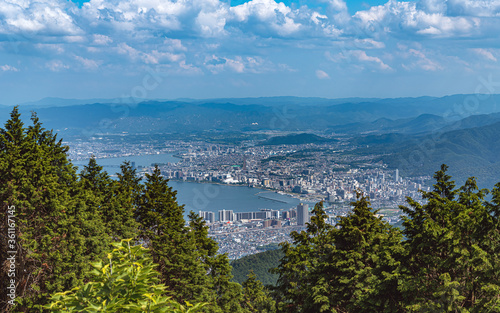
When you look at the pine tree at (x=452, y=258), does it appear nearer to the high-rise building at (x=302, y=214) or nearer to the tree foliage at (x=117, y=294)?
the tree foliage at (x=117, y=294)

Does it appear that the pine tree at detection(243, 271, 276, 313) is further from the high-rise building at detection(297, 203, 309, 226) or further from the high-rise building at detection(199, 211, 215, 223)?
the high-rise building at detection(199, 211, 215, 223)

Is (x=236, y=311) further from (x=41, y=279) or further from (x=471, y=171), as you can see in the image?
(x=471, y=171)

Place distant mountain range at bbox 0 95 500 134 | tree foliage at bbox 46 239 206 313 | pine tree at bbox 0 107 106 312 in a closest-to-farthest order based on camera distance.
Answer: tree foliage at bbox 46 239 206 313 → pine tree at bbox 0 107 106 312 → distant mountain range at bbox 0 95 500 134

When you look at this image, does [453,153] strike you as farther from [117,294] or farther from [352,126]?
[117,294]

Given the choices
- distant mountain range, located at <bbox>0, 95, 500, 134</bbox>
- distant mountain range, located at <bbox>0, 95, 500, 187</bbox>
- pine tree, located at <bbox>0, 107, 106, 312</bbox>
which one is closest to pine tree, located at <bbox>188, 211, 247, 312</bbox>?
pine tree, located at <bbox>0, 107, 106, 312</bbox>

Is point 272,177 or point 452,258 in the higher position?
point 452,258

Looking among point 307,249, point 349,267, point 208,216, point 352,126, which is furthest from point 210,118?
point 349,267
